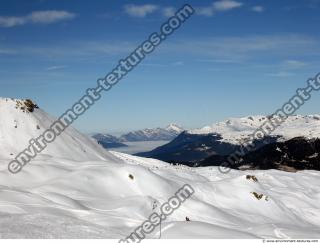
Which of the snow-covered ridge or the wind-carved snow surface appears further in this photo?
the snow-covered ridge

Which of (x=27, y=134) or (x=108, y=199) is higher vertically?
(x=27, y=134)

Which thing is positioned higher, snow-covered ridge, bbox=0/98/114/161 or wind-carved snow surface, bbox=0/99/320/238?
snow-covered ridge, bbox=0/98/114/161

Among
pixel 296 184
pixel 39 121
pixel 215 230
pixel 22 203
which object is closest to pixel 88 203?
pixel 22 203

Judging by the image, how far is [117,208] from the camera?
83.7 ft

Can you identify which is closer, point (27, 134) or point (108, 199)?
point (108, 199)

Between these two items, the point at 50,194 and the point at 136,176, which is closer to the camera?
the point at 50,194

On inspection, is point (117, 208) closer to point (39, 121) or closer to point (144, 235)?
point (144, 235)

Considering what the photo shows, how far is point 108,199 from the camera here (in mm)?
28391

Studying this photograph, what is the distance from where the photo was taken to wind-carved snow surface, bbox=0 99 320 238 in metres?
18.3

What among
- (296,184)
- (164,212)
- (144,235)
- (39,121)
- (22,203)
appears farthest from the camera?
(296,184)

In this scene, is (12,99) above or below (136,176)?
above

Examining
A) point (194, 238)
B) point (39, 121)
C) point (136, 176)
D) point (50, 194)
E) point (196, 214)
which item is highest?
point (39, 121)

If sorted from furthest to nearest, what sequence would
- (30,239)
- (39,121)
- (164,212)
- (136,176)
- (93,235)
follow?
1. (39,121)
2. (136,176)
3. (164,212)
4. (93,235)
5. (30,239)

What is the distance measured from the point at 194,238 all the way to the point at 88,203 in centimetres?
1044
